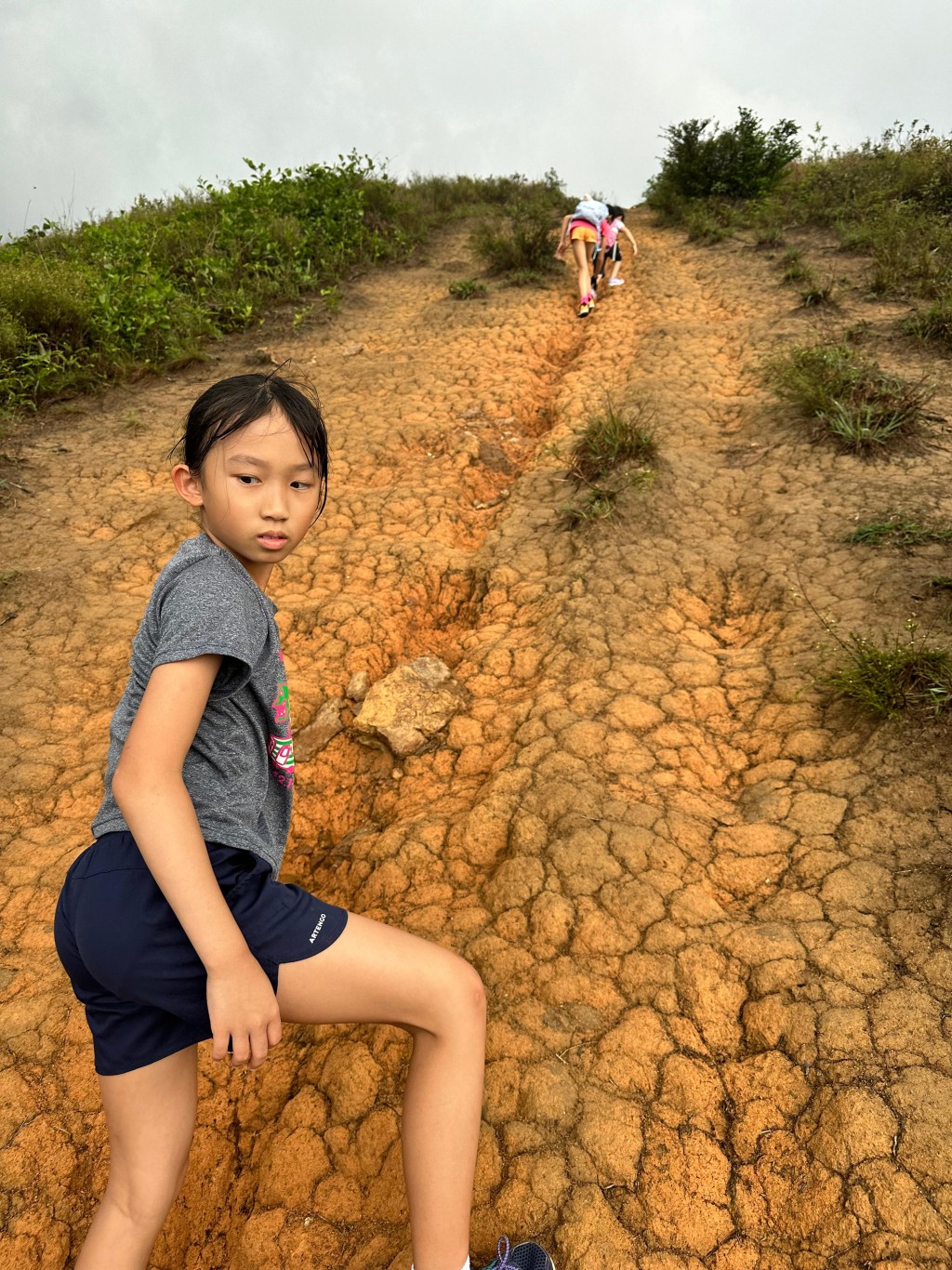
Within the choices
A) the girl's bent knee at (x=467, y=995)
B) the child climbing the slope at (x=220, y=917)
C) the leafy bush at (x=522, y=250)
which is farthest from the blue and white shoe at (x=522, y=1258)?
the leafy bush at (x=522, y=250)

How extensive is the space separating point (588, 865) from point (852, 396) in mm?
3270

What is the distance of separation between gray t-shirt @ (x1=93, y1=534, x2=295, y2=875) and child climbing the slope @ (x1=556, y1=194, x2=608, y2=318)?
20.9ft

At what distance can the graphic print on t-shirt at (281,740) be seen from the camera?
129 cm

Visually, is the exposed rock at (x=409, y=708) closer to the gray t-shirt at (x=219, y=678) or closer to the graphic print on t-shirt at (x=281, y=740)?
the graphic print on t-shirt at (x=281, y=740)

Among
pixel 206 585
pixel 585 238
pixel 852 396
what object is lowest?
pixel 206 585

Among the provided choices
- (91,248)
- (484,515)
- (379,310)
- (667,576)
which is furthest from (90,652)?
(91,248)

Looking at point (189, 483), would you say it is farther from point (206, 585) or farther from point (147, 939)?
point (147, 939)

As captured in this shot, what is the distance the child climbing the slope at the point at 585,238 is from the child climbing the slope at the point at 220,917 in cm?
627

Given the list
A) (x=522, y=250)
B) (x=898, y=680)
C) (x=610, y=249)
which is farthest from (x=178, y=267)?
(x=898, y=680)

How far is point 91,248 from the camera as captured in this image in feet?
22.9

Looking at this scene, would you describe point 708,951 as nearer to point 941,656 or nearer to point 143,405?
point 941,656

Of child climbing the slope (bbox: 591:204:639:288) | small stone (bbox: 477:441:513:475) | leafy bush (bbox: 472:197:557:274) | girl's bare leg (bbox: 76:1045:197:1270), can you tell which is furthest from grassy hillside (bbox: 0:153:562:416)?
→ girl's bare leg (bbox: 76:1045:197:1270)

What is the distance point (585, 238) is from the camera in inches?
280

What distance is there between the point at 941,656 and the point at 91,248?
806 cm
